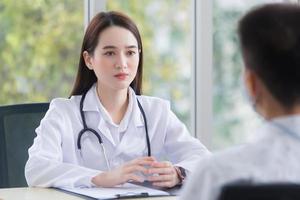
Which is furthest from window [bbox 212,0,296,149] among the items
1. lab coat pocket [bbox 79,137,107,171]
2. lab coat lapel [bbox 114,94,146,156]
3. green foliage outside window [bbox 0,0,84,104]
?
lab coat pocket [bbox 79,137,107,171]

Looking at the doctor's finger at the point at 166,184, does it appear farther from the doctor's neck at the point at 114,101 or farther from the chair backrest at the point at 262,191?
the chair backrest at the point at 262,191

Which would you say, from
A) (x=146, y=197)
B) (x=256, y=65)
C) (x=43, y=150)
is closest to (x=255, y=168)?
(x=256, y=65)

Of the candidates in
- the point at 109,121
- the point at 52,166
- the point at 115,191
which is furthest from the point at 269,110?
the point at 109,121

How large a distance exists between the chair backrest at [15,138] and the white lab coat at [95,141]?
22 cm

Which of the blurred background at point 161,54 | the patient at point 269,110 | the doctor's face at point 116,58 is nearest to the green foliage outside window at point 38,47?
the blurred background at point 161,54

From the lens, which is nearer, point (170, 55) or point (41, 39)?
point (41, 39)

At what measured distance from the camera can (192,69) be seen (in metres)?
3.62

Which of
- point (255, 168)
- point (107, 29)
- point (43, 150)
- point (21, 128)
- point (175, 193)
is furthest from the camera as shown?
point (21, 128)

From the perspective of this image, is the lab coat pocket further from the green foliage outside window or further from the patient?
the patient

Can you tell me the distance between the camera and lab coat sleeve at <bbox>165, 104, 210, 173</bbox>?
2.39 meters

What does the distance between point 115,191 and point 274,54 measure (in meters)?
1.07

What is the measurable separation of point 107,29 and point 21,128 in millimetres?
534

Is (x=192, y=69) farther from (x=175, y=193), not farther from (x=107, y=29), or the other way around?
(x=175, y=193)

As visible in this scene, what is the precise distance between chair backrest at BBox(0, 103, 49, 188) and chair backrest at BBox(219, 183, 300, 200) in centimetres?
170
